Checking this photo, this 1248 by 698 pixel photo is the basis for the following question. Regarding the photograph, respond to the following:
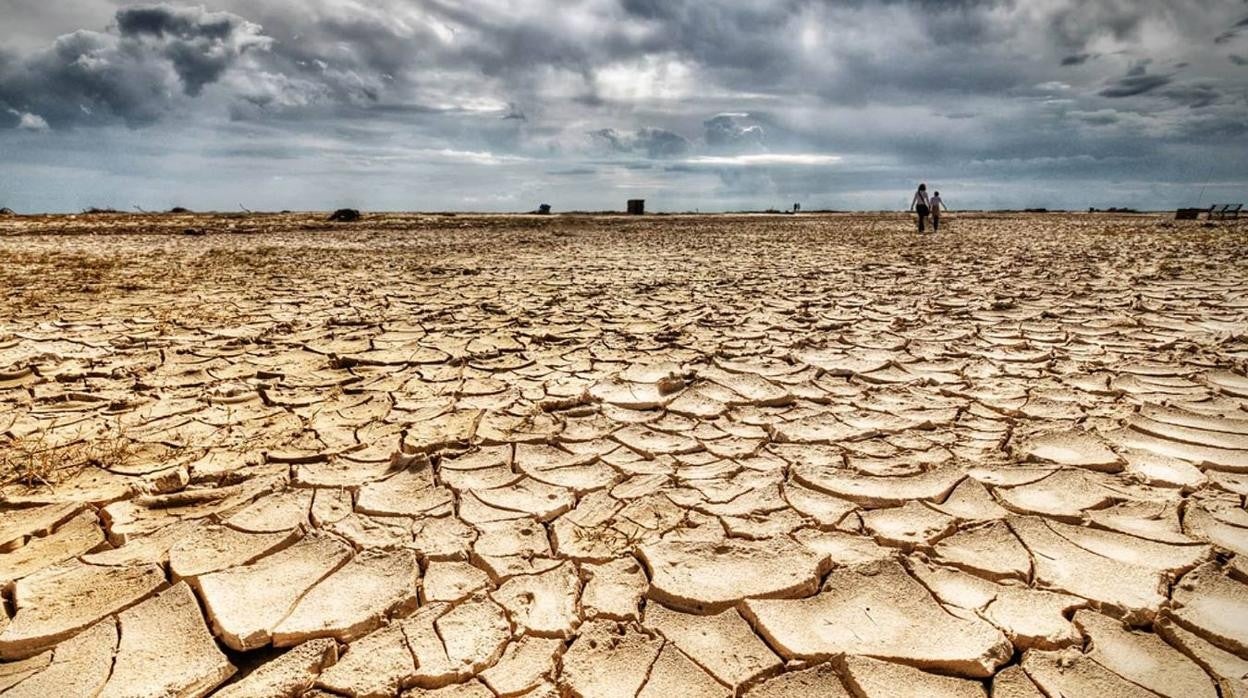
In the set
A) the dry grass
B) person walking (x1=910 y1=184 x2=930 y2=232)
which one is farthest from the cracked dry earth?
person walking (x1=910 y1=184 x2=930 y2=232)

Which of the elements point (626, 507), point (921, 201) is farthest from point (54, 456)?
point (921, 201)

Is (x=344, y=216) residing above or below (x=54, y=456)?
above

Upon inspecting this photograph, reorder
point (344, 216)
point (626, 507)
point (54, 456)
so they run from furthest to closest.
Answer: point (344, 216) < point (54, 456) < point (626, 507)

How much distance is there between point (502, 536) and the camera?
1677 mm

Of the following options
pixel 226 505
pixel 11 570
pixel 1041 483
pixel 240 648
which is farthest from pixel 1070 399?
pixel 11 570

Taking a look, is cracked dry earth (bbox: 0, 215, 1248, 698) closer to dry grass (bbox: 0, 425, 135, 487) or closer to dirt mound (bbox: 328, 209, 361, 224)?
dry grass (bbox: 0, 425, 135, 487)

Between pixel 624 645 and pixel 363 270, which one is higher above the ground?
pixel 363 270

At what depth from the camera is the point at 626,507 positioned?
1.83 m

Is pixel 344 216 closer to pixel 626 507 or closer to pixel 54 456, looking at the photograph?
pixel 54 456

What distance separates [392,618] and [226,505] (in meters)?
0.82

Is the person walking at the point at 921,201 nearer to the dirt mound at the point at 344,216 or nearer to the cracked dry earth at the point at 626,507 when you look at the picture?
the cracked dry earth at the point at 626,507

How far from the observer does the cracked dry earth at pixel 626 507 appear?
1.23 metres

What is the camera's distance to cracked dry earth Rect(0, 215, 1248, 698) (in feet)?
4.03

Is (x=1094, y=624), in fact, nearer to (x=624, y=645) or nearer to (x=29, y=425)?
(x=624, y=645)
